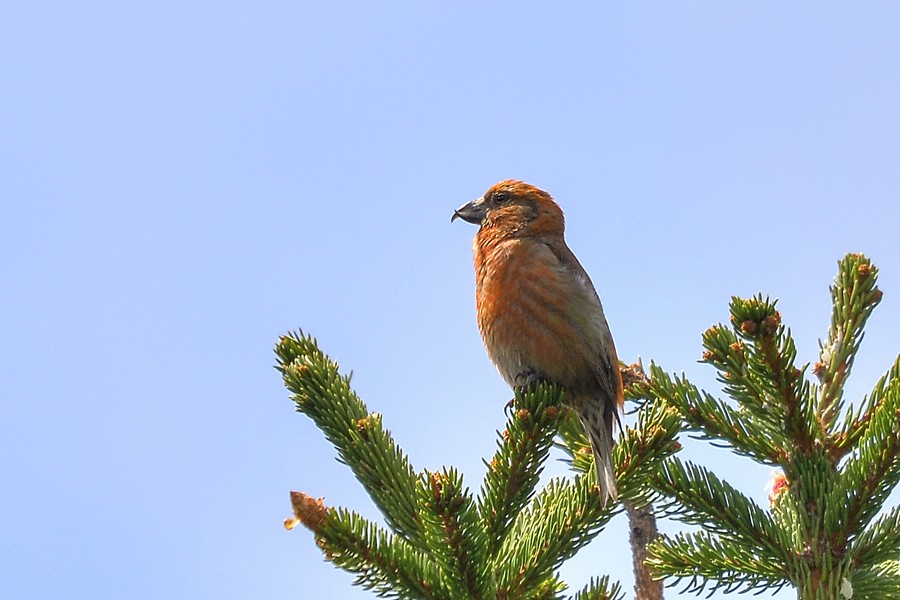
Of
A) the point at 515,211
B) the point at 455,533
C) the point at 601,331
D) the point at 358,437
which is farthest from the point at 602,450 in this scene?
the point at 515,211

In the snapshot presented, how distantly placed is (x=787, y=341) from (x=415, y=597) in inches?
A: 47.5

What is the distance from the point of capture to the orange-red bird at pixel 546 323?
15.8 ft

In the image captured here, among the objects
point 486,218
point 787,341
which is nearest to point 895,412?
point 787,341

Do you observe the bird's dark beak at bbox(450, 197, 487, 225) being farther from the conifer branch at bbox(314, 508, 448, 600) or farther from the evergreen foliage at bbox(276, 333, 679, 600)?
the conifer branch at bbox(314, 508, 448, 600)

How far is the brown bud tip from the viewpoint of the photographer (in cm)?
234

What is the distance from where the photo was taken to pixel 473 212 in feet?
19.3

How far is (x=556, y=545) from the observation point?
2.51 metres

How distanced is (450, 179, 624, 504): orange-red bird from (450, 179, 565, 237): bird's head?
16 cm

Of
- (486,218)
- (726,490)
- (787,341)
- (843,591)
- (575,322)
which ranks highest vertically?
(486,218)

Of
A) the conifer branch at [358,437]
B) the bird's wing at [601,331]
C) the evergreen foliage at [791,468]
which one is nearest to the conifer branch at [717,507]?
the evergreen foliage at [791,468]

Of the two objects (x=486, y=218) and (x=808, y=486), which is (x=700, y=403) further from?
(x=486, y=218)

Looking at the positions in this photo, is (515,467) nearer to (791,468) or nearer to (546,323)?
(791,468)

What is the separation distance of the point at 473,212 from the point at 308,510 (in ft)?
12.2

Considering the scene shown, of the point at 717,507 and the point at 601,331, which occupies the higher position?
the point at 601,331
